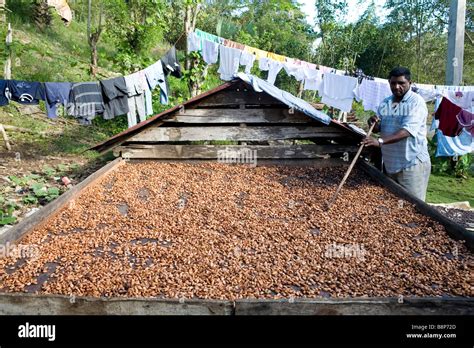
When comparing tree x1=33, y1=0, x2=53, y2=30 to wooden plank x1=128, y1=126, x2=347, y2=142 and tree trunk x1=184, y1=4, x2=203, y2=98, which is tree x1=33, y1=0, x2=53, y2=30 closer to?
tree trunk x1=184, y1=4, x2=203, y2=98

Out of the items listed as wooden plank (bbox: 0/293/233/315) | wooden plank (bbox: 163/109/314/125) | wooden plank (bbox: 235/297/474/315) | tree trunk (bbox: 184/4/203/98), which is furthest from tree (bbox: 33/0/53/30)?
wooden plank (bbox: 235/297/474/315)

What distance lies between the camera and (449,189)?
33.2 feet

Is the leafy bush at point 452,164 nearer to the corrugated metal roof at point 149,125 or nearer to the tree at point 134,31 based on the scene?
the corrugated metal roof at point 149,125

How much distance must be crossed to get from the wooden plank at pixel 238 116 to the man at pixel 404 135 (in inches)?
71.7

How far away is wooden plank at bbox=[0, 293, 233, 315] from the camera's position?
7.29 feet

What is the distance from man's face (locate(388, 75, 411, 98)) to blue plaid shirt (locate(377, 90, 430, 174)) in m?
0.06

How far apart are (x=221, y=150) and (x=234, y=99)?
96 cm

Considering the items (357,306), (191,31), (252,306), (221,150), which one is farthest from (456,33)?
(252,306)

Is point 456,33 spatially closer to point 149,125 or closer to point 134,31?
point 149,125

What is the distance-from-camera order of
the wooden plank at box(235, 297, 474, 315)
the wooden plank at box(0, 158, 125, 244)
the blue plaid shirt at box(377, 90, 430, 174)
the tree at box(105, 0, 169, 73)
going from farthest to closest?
1. the tree at box(105, 0, 169, 73)
2. the blue plaid shirt at box(377, 90, 430, 174)
3. the wooden plank at box(0, 158, 125, 244)
4. the wooden plank at box(235, 297, 474, 315)

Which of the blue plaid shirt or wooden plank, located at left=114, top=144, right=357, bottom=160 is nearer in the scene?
the blue plaid shirt

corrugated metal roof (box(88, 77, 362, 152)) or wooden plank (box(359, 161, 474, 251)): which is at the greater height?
corrugated metal roof (box(88, 77, 362, 152))
